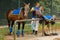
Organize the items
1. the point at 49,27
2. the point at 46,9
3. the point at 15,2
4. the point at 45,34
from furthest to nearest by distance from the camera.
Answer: the point at 46,9 < the point at 15,2 < the point at 49,27 < the point at 45,34

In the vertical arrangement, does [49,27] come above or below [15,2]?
below

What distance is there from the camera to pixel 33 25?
15797 millimetres

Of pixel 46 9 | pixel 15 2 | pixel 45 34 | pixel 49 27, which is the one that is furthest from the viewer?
pixel 46 9

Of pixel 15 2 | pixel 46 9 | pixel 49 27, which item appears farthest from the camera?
pixel 46 9

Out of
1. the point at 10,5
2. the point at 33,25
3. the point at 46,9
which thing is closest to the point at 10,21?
the point at 33,25

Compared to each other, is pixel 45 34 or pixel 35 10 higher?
pixel 35 10

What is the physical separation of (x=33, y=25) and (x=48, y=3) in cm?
545

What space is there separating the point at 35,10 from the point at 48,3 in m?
5.37

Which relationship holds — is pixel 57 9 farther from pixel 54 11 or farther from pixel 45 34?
pixel 45 34

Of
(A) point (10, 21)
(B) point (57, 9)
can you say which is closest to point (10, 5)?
(A) point (10, 21)

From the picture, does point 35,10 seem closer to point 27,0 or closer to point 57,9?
point 27,0

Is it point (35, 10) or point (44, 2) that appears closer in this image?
point (35, 10)

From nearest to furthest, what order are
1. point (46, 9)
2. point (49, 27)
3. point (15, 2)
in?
point (49, 27) < point (15, 2) < point (46, 9)

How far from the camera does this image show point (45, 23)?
640 inches
